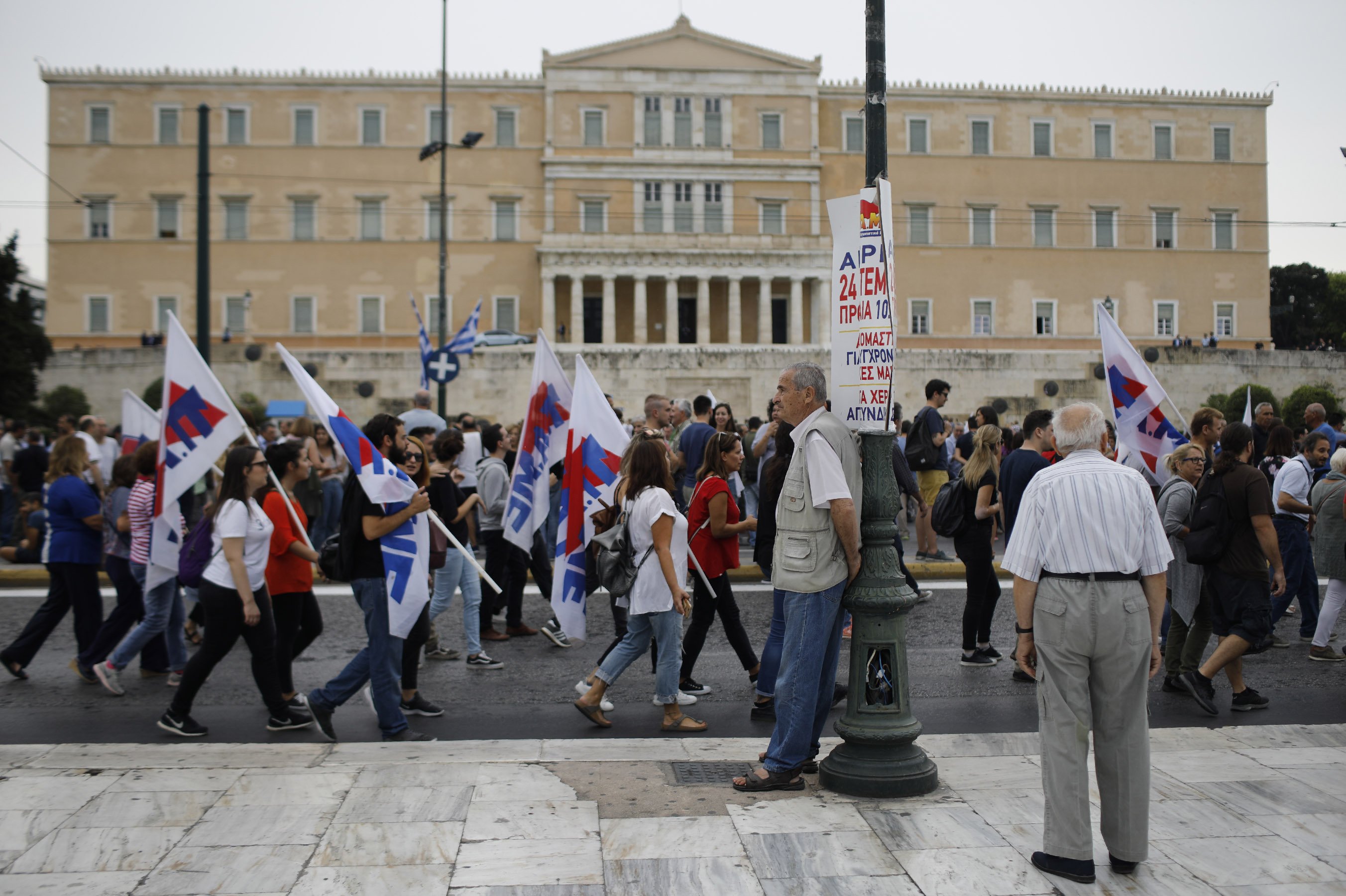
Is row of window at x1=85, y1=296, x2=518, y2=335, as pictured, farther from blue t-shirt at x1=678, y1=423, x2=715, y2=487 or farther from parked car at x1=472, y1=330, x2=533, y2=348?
blue t-shirt at x1=678, y1=423, x2=715, y2=487

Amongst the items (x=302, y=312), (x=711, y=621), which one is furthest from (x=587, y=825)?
(x=302, y=312)

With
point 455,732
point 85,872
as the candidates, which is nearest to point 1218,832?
point 455,732

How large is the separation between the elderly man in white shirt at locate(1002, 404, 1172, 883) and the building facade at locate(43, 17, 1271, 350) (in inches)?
1741

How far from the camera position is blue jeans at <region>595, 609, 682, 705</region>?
5.89m

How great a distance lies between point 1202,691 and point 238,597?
17.8ft

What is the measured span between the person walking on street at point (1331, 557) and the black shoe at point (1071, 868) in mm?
4726

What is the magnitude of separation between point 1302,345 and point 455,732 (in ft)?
253

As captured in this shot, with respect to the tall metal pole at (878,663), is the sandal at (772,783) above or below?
below

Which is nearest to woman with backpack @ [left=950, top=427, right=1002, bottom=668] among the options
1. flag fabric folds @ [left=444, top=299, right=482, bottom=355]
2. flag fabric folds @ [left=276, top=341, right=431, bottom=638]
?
flag fabric folds @ [left=276, top=341, right=431, bottom=638]

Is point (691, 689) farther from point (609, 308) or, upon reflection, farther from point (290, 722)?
point (609, 308)

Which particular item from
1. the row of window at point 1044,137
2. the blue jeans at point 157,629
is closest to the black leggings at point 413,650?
the blue jeans at point 157,629

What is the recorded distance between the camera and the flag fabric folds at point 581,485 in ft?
21.5

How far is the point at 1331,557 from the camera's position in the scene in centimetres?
763

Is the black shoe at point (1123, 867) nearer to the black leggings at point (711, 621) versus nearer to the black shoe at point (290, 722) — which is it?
the black leggings at point (711, 621)
